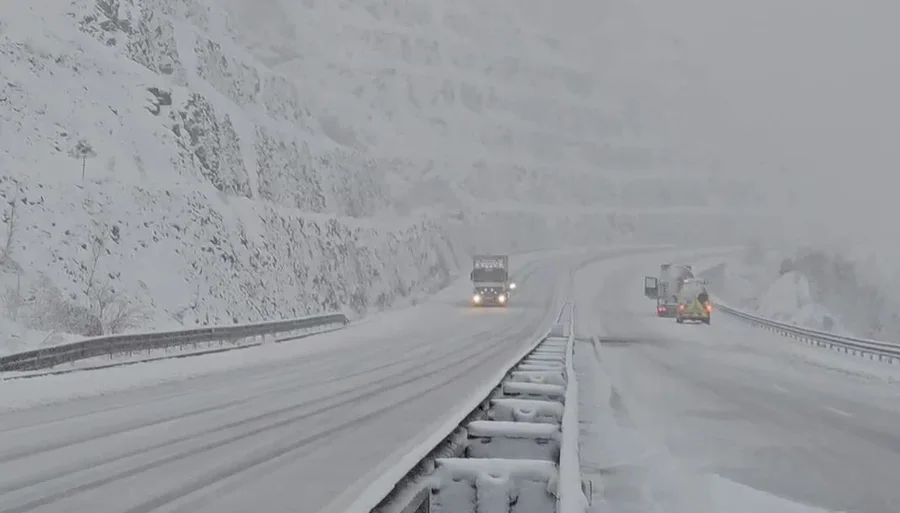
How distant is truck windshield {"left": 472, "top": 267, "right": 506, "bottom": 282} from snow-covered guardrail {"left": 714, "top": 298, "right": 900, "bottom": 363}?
14756 millimetres

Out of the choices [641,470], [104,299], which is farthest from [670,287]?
[641,470]

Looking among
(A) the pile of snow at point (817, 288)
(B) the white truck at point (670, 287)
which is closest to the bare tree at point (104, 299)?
(B) the white truck at point (670, 287)

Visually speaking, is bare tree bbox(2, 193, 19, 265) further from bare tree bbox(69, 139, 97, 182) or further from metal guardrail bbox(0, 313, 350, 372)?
metal guardrail bbox(0, 313, 350, 372)

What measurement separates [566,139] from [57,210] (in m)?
105

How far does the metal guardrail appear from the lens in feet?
63.6

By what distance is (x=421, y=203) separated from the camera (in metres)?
103

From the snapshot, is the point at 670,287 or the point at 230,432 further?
the point at 670,287

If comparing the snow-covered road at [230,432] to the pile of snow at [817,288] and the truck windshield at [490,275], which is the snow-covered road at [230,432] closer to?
the truck windshield at [490,275]

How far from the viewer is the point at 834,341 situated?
Answer: 35.8 metres

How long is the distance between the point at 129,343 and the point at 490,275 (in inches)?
1499

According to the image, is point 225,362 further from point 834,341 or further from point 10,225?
point 834,341

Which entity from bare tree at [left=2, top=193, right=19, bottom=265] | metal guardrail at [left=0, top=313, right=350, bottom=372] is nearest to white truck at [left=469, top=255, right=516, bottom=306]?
metal guardrail at [left=0, top=313, right=350, bottom=372]

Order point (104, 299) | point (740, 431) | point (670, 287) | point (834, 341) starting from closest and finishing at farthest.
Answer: point (740, 431), point (104, 299), point (834, 341), point (670, 287)

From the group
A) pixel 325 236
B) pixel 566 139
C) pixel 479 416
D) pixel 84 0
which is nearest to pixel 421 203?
pixel 566 139
